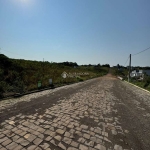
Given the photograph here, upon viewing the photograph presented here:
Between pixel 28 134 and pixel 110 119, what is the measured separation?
3.51 metres

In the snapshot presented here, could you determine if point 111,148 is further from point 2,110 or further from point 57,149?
point 2,110

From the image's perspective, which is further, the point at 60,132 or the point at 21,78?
the point at 21,78

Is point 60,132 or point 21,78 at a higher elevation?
point 21,78

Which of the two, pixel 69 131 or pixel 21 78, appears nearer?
pixel 69 131

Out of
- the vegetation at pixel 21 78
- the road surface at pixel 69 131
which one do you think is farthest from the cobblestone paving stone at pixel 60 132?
the vegetation at pixel 21 78

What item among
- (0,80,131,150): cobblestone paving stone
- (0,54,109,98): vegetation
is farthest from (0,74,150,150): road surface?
(0,54,109,98): vegetation

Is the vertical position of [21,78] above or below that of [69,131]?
above

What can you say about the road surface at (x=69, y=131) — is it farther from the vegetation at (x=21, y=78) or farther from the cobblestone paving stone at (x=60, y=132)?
the vegetation at (x=21, y=78)

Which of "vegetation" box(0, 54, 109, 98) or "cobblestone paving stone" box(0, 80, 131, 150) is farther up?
"vegetation" box(0, 54, 109, 98)

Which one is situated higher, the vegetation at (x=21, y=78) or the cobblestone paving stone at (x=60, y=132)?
the vegetation at (x=21, y=78)

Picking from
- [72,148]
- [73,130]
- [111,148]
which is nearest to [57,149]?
[72,148]

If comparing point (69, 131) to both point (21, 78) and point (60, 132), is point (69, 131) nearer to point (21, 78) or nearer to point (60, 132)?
point (60, 132)

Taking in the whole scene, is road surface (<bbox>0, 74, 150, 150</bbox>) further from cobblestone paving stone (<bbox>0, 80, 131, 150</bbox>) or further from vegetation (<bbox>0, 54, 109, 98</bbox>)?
vegetation (<bbox>0, 54, 109, 98</bbox>)

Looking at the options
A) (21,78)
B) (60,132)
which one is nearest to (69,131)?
(60,132)
